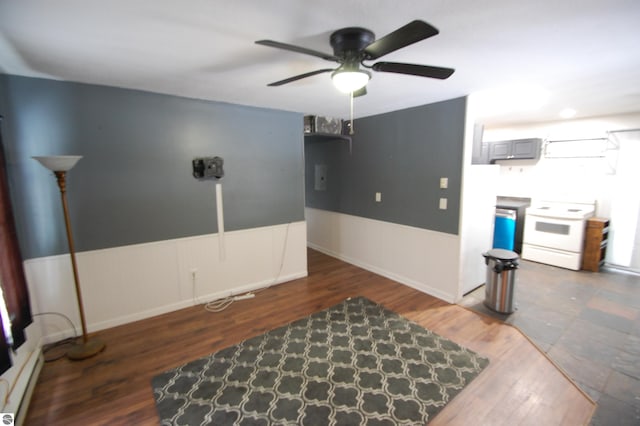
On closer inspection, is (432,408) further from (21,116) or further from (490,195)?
(21,116)

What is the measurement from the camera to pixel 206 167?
10.3ft

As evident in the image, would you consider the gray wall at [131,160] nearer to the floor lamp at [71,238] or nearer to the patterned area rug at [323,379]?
the floor lamp at [71,238]

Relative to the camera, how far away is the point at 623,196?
4215 millimetres

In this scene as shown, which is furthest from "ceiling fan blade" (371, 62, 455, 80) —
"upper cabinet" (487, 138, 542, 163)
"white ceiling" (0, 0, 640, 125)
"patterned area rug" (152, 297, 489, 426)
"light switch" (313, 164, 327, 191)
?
"upper cabinet" (487, 138, 542, 163)

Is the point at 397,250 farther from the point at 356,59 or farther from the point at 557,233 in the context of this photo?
the point at 356,59

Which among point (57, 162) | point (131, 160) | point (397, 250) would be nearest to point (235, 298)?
point (131, 160)

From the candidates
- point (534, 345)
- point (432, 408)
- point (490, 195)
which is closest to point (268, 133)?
point (490, 195)

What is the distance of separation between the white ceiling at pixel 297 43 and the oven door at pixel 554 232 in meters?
2.15

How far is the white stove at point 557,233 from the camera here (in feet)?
13.8

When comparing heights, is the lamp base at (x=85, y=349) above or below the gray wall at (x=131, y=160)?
below

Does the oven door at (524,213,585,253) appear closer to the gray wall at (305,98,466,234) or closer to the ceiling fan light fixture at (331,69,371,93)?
the gray wall at (305,98,466,234)

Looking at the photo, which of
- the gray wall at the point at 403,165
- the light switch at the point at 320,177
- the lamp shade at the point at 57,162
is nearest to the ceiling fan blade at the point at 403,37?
the gray wall at the point at 403,165

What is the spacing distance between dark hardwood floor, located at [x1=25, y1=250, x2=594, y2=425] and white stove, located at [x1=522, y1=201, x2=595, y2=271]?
249cm

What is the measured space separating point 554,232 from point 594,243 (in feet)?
1.62
